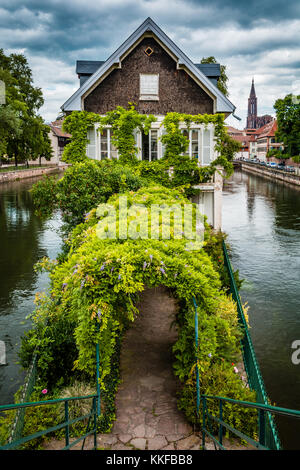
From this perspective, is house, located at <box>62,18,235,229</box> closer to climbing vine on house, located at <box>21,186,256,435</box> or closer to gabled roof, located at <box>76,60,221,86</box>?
gabled roof, located at <box>76,60,221,86</box>

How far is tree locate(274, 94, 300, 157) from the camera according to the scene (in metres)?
56.5

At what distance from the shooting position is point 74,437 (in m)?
7.37

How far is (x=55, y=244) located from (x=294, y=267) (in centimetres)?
1602

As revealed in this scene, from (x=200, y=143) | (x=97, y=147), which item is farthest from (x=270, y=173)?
(x=97, y=147)

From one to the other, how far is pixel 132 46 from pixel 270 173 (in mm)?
58480

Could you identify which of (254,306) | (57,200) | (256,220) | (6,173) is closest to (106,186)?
(57,200)

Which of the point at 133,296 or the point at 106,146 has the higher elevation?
the point at 106,146

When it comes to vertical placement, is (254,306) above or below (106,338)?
below

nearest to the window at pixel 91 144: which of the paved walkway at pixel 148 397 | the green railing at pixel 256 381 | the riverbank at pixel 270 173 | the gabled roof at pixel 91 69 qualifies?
the gabled roof at pixel 91 69

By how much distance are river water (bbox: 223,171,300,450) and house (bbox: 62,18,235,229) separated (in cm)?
728

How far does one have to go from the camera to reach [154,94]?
66.3ft

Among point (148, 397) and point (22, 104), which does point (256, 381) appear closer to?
point (148, 397)

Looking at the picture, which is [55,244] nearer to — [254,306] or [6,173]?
[254,306]
